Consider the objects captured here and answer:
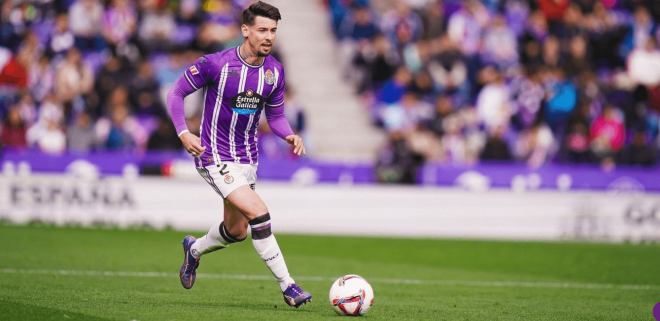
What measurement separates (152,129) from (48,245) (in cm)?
554

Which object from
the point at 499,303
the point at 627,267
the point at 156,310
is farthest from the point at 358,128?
the point at 156,310

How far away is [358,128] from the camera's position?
19422 millimetres

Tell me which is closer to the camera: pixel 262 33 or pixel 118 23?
pixel 262 33

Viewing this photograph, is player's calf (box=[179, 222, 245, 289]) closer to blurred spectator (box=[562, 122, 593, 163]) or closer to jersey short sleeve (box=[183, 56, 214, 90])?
jersey short sleeve (box=[183, 56, 214, 90])

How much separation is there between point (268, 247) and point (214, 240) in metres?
0.83

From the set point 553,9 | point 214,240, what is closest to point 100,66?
point 553,9

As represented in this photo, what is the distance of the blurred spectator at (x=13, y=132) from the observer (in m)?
16.2

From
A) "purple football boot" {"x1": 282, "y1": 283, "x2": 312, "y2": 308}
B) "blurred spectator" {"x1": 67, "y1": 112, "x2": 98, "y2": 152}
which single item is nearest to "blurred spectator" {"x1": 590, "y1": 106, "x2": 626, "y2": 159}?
"blurred spectator" {"x1": 67, "y1": 112, "x2": 98, "y2": 152}

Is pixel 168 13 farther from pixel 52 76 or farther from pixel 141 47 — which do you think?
pixel 52 76

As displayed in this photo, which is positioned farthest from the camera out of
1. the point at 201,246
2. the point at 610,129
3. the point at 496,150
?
the point at 610,129

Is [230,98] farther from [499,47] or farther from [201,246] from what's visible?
[499,47]

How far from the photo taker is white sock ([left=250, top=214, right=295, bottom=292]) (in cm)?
694

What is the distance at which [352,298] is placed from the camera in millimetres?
6668

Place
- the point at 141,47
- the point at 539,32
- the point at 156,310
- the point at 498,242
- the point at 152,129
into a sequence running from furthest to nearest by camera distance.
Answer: the point at 539,32
the point at 141,47
the point at 152,129
the point at 498,242
the point at 156,310
